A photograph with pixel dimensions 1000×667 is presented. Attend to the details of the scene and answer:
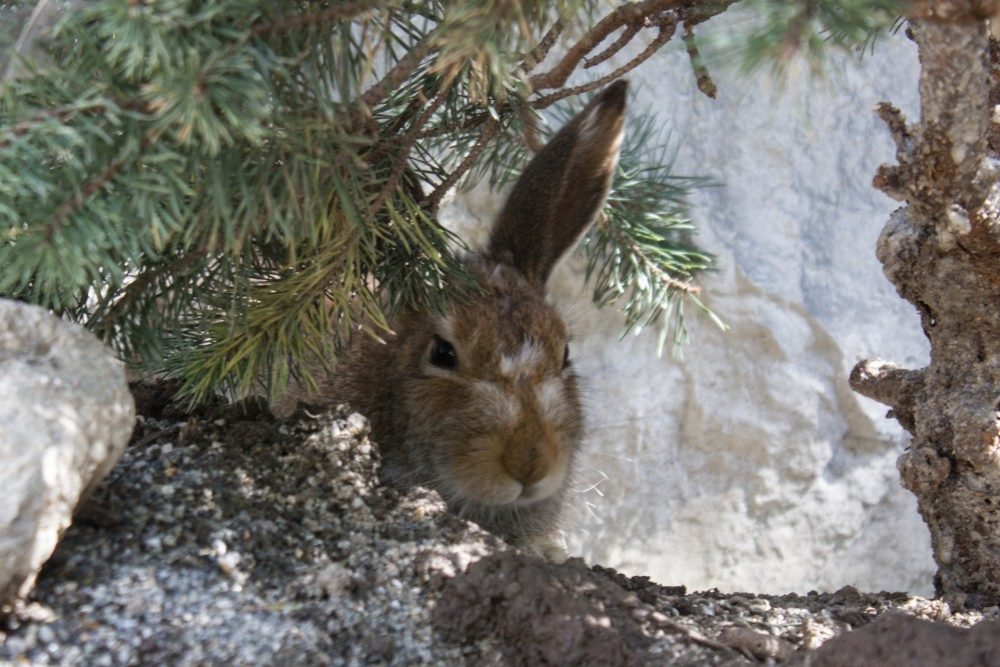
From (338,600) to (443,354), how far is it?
0.95 meters

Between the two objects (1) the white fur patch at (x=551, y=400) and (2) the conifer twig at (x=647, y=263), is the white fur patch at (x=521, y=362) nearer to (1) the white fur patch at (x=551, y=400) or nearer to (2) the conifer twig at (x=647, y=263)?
(1) the white fur patch at (x=551, y=400)

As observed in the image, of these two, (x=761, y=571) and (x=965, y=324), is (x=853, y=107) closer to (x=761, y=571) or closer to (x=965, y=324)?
(x=761, y=571)

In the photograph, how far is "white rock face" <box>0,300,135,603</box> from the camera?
1210 millimetres

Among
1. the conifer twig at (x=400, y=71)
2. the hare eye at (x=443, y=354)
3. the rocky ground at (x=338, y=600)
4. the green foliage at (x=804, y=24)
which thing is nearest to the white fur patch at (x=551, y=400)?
the hare eye at (x=443, y=354)

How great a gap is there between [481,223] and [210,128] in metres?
2.90

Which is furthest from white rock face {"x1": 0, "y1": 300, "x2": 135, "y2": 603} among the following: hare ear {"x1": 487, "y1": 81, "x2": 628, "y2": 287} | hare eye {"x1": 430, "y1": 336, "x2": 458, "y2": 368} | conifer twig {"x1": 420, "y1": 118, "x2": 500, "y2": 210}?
hare ear {"x1": 487, "y1": 81, "x2": 628, "y2": 287}

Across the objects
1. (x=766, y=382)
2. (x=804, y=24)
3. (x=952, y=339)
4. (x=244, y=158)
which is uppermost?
(x=766, y=382)

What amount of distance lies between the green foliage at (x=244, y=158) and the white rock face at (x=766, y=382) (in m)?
2.29

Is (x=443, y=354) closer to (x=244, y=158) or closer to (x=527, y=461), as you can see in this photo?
(x=527, y=461)

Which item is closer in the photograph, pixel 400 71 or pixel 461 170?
pixel 400 71

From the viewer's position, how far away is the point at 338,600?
1423 mm

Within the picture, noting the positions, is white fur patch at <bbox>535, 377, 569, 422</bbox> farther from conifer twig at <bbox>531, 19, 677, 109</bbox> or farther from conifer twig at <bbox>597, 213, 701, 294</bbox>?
conifer twig at <bbox>531, 19, 677, 109</bbox>

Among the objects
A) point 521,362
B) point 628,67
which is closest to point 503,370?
point 521,362

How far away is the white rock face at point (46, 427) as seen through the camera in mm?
1210
